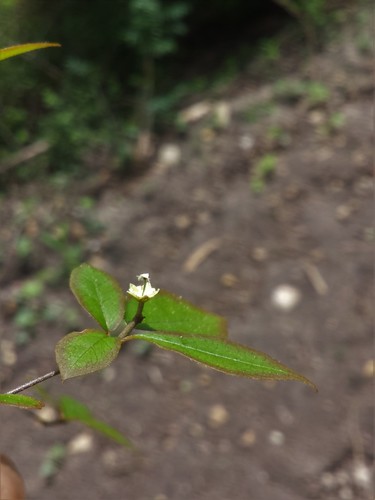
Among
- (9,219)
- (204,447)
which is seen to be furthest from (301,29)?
(204,447)

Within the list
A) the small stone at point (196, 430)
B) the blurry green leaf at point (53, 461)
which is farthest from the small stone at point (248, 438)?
the blurry green leaf at point (53, 461)

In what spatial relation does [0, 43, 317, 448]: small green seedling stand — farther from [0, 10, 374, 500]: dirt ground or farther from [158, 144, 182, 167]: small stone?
[158, 144, 182, 167]: small stone

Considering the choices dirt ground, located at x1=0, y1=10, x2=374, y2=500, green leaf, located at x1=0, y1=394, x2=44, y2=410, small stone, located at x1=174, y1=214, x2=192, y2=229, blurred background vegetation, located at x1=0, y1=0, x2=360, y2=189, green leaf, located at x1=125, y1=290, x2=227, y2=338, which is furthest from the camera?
blurred background vegetation, located at x1=0, y1=0, x2=360, y2=189

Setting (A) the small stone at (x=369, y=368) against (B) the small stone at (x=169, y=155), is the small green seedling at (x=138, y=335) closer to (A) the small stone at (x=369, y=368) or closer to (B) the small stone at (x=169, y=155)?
(A) the small stone at (x=369, y=368)

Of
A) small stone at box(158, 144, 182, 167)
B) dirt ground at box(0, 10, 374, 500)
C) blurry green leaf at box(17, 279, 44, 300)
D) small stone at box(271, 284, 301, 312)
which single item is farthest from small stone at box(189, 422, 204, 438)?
small stone at box(158, 144, 182, 167)

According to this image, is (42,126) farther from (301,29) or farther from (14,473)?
(14,473)

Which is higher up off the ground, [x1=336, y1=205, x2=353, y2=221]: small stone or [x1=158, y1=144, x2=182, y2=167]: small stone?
[x1=158, y1=144, x2=182, y2=167]: small stone
